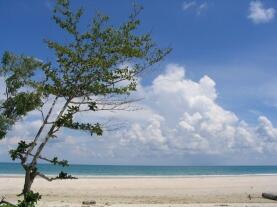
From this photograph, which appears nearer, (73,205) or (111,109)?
(111,109)

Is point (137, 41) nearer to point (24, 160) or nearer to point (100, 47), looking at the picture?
point (100, 47)

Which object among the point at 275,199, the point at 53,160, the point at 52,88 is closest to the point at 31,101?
the point at 52,88

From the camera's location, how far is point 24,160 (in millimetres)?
9945

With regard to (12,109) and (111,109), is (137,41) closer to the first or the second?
(111,109)

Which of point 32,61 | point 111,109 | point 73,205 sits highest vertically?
point 32,61

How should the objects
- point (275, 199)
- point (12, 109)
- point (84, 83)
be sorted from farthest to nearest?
1. point (275, 199)
2. point (12, 109)
3. point (84, 83)

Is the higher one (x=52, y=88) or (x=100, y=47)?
(x=100, y=47)

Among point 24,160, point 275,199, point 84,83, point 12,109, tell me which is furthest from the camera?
point 275,199

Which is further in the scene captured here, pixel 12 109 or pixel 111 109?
pixel 12 109

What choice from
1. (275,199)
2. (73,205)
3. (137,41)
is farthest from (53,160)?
(275,199)

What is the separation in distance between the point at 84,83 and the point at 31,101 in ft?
7.05

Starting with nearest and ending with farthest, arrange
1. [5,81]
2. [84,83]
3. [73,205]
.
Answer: [84,83]
[5,81]
[73,205]

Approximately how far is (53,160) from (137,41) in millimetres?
3154

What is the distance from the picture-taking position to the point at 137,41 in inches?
440
